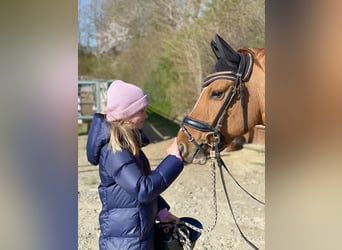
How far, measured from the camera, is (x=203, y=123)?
38.6 inches

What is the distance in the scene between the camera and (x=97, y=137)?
2.55 ft

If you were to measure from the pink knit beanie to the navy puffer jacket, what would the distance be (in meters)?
0.02

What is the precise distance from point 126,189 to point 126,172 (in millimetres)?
30

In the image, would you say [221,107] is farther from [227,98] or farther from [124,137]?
[124,137]

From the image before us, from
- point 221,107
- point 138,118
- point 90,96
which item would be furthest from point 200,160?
point 90,96

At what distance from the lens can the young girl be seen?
2.44 feet

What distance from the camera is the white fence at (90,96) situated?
297 cm

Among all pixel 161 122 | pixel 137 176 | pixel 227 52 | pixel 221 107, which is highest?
pixel 227 52

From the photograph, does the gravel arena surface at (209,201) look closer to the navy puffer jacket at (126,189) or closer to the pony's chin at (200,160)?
the pony's chin at (200,160)

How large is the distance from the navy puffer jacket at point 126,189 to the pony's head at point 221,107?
206 millimetres

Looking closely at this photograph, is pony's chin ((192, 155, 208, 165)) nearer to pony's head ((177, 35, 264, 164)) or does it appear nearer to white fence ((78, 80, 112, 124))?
pony's head ((177, 35, 264, 164))

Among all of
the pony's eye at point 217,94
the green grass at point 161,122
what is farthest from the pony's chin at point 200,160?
the green grass at point 161,122

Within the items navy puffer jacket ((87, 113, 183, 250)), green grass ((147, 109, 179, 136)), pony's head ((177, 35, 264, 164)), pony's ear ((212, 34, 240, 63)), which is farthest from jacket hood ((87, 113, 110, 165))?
green grass ((147, 109, 179, 136))
